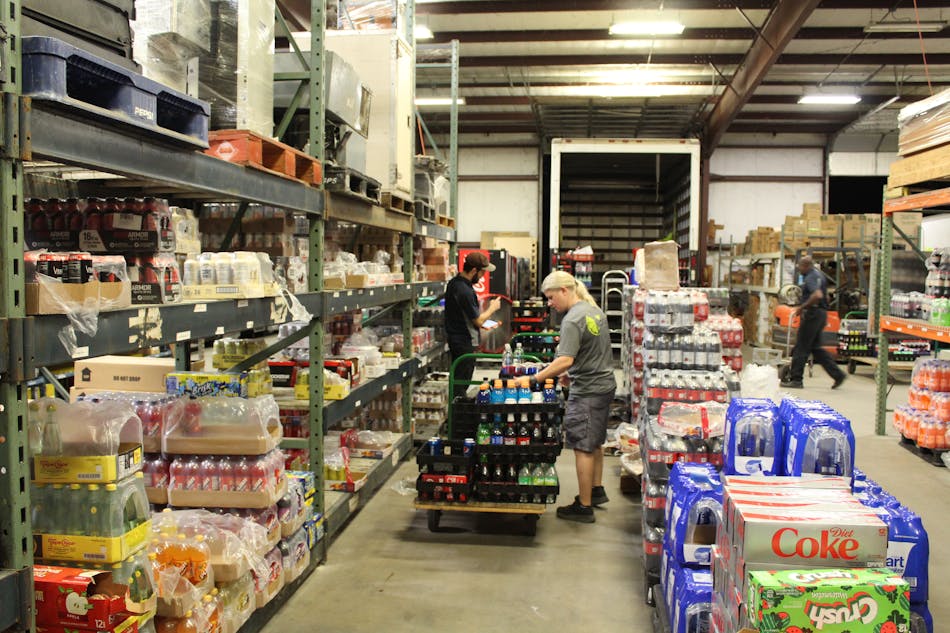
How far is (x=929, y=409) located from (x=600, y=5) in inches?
297

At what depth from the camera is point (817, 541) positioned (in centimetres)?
207

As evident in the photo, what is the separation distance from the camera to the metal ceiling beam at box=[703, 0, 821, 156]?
1049cm

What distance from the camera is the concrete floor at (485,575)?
12.9ft

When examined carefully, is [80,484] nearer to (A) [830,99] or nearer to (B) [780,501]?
(B) [780,501]

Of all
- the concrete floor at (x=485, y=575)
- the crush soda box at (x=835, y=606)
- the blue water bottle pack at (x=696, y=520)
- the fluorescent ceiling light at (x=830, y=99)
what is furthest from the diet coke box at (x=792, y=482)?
the fluorescent ceiling light at (x=830, y=99)

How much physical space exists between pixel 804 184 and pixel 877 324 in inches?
467

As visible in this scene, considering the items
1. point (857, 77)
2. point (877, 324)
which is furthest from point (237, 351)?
point (857, 77)

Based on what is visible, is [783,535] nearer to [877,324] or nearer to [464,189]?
[877,324]

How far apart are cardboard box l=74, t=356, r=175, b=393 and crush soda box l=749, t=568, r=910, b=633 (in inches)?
149

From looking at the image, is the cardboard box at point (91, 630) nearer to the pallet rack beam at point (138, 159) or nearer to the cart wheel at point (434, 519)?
the pallet rack beam at point (138, 159)

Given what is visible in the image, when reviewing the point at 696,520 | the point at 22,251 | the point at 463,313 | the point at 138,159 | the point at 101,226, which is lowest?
the point at 696,520

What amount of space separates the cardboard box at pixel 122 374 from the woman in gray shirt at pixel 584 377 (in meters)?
2.48

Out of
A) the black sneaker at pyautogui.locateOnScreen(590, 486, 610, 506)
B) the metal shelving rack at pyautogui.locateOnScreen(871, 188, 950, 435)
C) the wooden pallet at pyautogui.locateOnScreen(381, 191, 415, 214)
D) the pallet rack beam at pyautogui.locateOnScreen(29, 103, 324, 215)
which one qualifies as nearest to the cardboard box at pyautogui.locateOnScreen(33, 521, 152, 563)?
the pallet rack beam at pyautogui.locateOnScreen(29, 103, 324, 215)

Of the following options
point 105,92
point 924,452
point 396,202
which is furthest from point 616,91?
point 105,92
